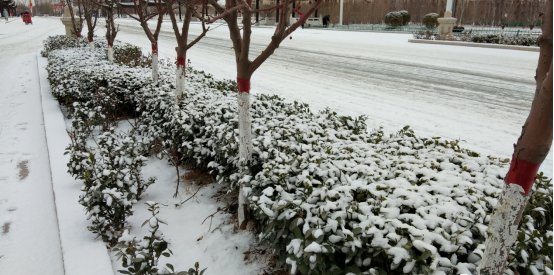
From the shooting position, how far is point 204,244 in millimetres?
3652

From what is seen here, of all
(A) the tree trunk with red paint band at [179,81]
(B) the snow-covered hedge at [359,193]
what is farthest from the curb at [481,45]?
(A) the tree trunk with red paint band at [179,81]

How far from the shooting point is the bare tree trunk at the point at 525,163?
1.45 m

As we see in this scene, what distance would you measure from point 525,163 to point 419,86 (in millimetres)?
9426

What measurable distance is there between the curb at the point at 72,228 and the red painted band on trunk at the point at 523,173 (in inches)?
111

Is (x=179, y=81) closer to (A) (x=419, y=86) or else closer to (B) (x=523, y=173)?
(B) (x=523, y=173)

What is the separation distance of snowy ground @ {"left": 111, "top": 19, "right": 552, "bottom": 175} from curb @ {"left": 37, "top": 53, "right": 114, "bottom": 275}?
3288 mm

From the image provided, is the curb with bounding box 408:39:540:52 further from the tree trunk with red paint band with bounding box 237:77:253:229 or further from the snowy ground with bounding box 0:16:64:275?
the snowy ground with bounding box 0:16:64:275

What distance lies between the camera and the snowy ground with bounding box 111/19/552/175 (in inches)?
270

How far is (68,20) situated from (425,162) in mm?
23576

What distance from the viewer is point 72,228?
378 centimetres

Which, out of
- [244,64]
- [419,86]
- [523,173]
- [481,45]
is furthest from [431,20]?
[523,173]

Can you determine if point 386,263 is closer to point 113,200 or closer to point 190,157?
point 113,200

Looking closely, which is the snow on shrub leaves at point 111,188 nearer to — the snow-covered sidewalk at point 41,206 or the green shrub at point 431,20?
the snow-covered sidewalk at point 41,206

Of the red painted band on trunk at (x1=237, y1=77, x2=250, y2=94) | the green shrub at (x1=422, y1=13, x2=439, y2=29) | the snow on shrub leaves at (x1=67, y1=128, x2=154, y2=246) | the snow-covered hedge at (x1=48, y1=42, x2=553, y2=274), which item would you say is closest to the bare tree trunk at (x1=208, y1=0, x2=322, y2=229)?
the red painted band on trunk at (x1=237, y1=77, x2=250, y2=94)
